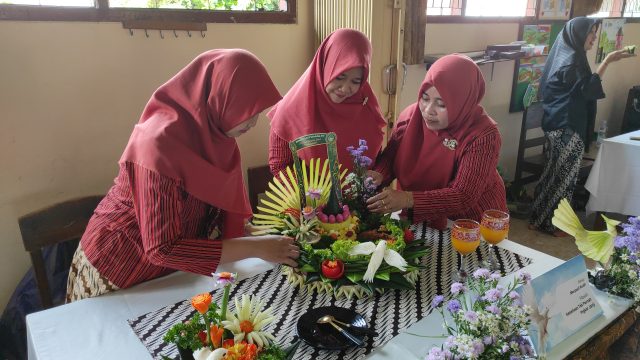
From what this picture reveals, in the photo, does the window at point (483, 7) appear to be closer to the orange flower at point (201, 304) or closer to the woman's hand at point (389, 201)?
the woman's hand at point (389, 201)

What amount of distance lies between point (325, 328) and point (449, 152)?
828 mm

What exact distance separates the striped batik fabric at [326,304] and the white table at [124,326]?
2cm

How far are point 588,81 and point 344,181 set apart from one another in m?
2.56

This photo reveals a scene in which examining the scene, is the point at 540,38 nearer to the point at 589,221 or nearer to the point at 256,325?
the point at 589,221

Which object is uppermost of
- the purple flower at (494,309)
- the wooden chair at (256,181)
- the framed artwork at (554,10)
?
the framed artwork at (554,10)

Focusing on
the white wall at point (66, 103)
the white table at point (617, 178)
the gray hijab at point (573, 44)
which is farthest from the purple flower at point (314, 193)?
the gray hijab at point (573, 44)

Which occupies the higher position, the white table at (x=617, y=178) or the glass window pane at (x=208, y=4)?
the glass window pane at (x=208, y=4)

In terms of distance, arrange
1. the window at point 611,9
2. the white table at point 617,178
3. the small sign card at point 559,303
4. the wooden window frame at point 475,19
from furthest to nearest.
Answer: the window at point 611,9 → the wooden window frame at point 475,19 → the white table at point 617,178 → the small sign card at point 559,303

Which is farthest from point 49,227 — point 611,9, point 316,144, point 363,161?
point 611,9

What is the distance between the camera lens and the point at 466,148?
1.46 metres

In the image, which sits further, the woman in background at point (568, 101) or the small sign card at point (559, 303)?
the woman in background at point (568, 101)

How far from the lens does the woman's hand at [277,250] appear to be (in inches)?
42.3

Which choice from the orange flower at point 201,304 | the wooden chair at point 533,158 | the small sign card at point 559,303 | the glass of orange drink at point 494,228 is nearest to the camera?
the orange flower at point 201,304

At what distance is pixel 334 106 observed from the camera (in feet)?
5.57
